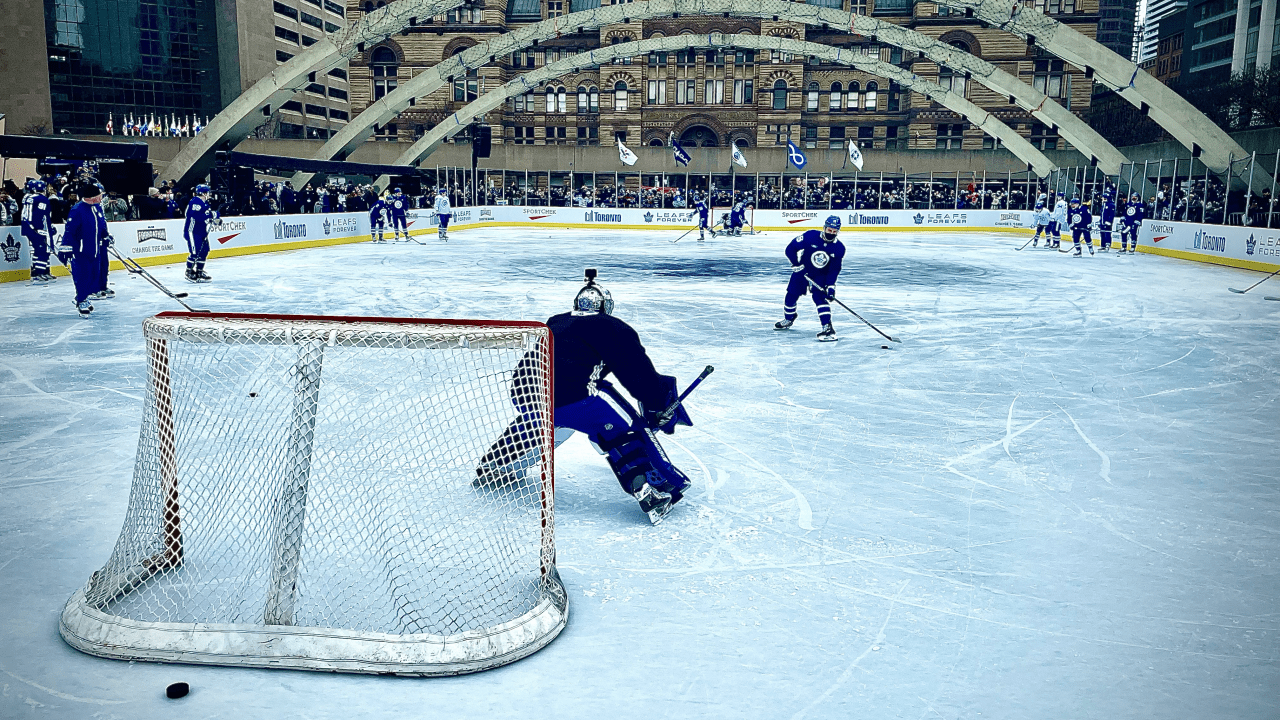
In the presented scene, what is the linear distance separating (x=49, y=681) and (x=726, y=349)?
25.6 feet

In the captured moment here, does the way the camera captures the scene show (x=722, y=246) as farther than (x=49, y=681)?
Yes

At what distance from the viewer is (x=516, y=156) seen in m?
45.9

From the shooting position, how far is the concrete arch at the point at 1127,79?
24750 mm

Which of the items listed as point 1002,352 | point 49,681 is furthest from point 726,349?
point 49,681

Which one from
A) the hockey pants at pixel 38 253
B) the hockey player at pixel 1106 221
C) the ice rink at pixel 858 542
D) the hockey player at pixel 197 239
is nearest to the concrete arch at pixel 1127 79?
the hockey player at pixel 1106 221

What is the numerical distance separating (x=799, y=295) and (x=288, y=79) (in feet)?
75.0

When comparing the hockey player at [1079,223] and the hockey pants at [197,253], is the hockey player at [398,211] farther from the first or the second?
the hockey player at [1079,223]

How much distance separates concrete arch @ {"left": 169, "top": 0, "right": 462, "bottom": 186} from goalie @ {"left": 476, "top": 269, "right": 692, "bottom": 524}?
26.0m

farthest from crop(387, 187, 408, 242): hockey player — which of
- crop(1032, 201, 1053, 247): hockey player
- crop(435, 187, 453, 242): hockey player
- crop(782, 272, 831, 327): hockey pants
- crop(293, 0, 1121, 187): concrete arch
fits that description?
crop(1032, 201, 1053, 247): hockey player

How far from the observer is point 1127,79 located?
2566 cm

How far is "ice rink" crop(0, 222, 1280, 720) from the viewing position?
3.23 m

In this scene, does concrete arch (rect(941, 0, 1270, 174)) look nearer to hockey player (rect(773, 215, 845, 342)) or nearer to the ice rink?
the ice rink

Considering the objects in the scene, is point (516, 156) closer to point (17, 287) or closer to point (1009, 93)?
point (1009, 93)

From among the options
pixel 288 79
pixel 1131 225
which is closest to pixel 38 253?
pixel 288 79
